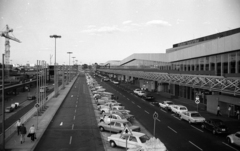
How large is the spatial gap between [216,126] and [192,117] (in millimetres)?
3875

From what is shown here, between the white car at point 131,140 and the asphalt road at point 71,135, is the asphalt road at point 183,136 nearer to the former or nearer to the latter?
the white car at point 131,140

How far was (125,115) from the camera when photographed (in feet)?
75.9

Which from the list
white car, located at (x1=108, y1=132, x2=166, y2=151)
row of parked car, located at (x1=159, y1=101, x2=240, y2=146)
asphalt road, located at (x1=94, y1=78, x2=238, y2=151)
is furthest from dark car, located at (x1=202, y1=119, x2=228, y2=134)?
white car, located at (x1=108, y1=132, x2=166, y2=151)

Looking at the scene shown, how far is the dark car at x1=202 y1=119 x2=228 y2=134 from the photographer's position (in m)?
18.5

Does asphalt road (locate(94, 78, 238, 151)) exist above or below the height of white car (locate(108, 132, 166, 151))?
below

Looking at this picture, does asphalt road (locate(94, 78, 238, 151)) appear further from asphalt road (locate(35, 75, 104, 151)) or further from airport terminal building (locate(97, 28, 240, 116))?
asphalt road (locate(35, 75, 104, 151))

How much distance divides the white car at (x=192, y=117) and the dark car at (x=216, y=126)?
5.48ft

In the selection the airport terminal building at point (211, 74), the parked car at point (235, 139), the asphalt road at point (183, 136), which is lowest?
the asphalt road at point (183, 136)

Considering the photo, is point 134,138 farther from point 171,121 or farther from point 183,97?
point 183,97

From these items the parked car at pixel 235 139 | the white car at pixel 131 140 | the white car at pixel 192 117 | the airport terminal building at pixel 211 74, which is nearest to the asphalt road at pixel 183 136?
the parked car at pixel 235 139

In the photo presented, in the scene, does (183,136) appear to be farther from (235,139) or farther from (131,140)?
(131,140)

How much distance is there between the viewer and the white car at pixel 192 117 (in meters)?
22.3

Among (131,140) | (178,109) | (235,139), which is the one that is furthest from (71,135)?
(178,109)

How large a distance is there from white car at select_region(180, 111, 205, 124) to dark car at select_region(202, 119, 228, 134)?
1671 millimetres
